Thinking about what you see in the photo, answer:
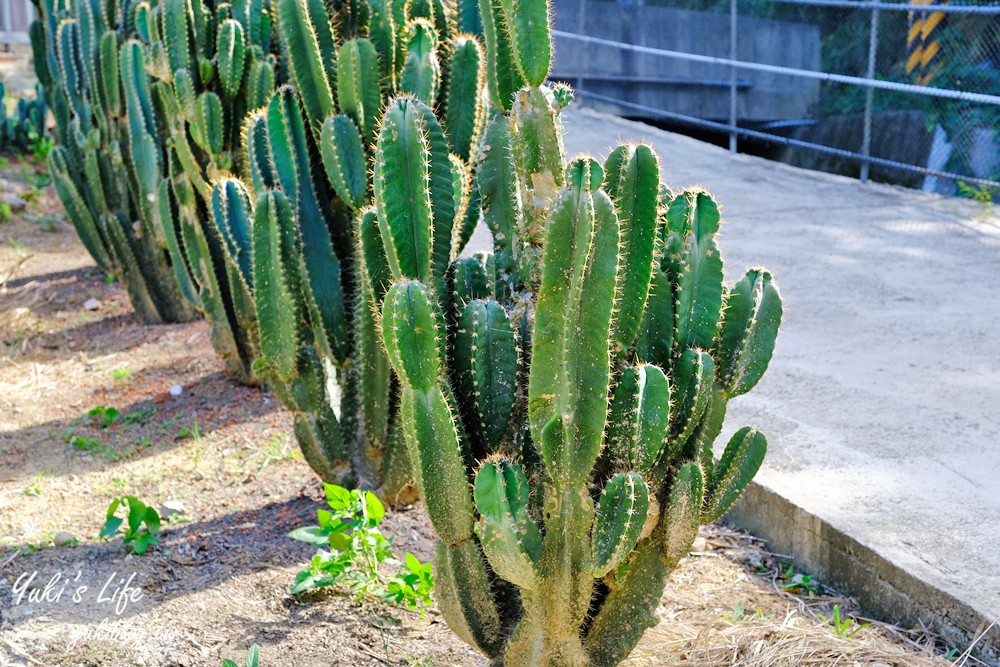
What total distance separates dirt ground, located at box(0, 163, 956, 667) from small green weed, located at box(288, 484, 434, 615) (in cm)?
7

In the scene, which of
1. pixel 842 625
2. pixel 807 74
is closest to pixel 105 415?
pixel 842 625

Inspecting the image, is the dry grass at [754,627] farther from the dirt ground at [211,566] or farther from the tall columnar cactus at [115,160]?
the tall columnar cactus at [115,160]

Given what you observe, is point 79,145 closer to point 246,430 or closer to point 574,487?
point 246,430

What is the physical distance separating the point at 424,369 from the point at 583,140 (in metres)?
7.29

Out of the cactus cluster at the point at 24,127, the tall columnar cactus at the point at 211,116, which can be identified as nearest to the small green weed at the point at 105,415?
the tall columnar cactus at the point at 211,116

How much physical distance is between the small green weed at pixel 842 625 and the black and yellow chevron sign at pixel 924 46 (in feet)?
27.3

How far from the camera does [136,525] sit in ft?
10.2

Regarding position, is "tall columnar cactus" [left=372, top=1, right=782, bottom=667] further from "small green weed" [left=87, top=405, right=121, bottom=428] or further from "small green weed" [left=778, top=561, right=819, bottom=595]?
"small green weed" [left=87, top=405, right=121, bottom=428]

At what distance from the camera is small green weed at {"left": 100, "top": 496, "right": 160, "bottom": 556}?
3096mm

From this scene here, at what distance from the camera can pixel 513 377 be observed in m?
2.25

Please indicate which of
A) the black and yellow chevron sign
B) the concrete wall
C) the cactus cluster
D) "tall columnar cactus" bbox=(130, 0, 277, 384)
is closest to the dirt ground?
"tall columnar cactus" bbox=(130, 0, 277, 384)

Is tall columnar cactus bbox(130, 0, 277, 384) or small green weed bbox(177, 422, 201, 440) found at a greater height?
tall columnar cactus bbox(130, 0, 277, 384)

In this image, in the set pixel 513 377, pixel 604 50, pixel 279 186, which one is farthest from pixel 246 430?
pixel 604 50

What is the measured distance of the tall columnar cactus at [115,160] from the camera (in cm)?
507
